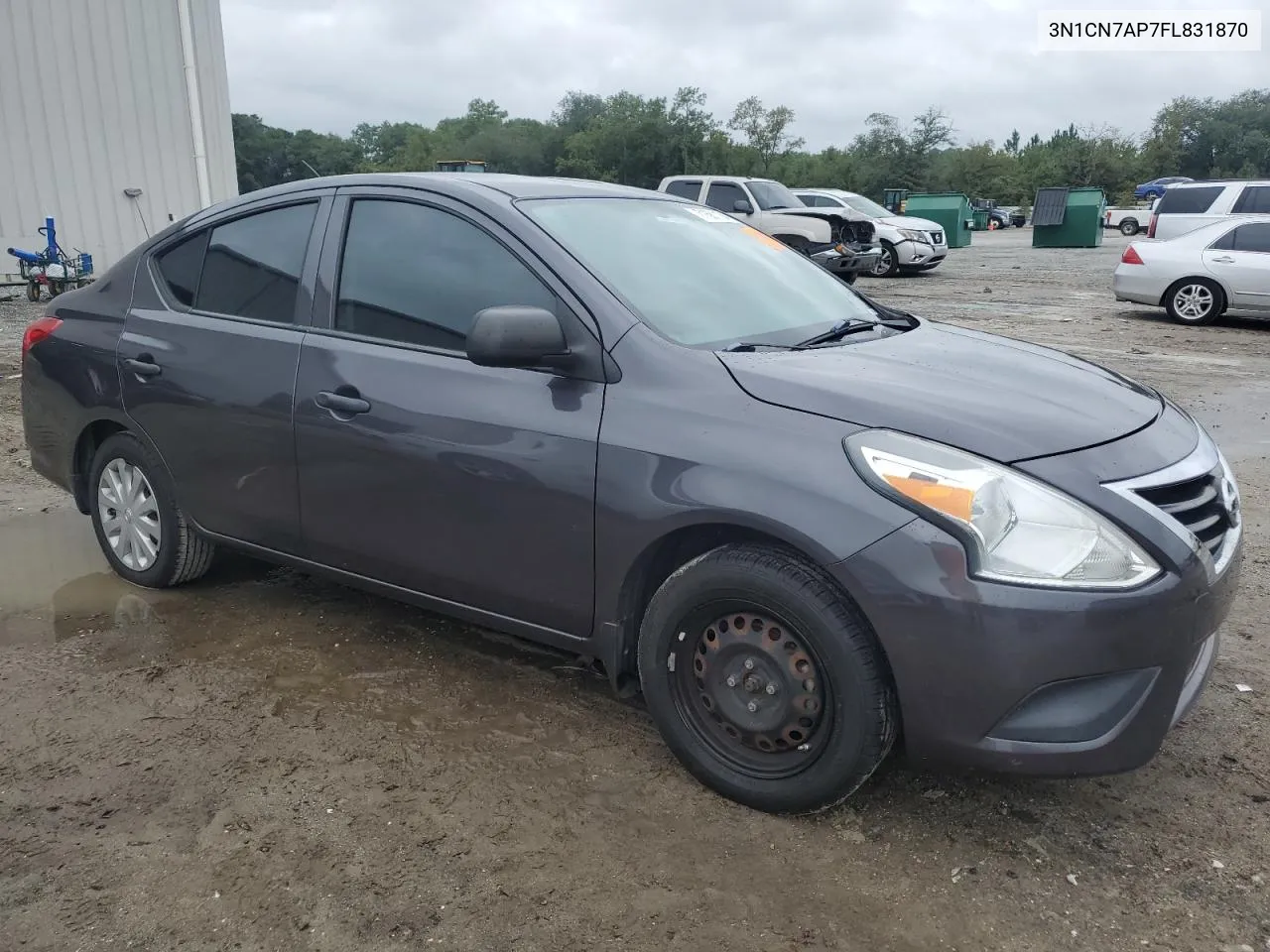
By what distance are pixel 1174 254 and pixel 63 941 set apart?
14181 millimetres

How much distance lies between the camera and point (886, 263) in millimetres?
20781

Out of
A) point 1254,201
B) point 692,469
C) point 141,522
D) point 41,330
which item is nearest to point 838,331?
point 692,469

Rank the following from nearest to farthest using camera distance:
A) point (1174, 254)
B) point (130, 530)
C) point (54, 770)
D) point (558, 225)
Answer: point (54, 770) < point (558, 225) < point (130, 530) < point (1174, 254)

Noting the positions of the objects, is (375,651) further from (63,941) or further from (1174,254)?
(1174,254)

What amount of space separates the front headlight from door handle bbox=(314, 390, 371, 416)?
174 cm

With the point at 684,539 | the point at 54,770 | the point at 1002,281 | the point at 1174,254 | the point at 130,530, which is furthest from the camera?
the point at 1002,281

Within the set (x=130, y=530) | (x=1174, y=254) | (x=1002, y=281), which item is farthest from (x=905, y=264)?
(x=130, y=530)

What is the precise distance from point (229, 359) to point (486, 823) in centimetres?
196

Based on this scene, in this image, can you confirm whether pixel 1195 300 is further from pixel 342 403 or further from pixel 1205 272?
pixel 342 403

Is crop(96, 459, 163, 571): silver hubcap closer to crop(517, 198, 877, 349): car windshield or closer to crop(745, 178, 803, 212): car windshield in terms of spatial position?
crop(517, 198, 877, 349): car windshield

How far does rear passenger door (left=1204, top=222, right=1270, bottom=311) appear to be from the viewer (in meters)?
12.6

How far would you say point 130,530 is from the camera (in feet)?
14.2

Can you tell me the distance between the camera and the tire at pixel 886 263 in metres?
20.5

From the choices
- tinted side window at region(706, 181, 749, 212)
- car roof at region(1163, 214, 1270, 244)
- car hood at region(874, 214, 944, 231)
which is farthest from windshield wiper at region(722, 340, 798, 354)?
car hood at region(874, 214, 944, 231)
